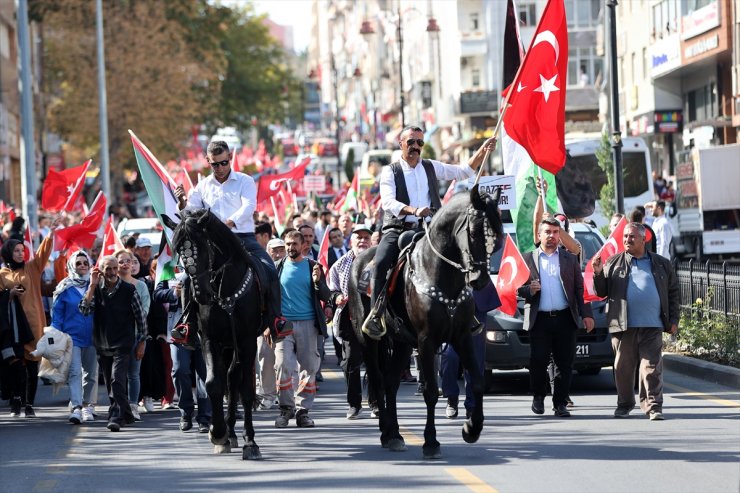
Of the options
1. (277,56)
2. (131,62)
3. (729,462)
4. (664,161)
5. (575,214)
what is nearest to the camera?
(729,462)

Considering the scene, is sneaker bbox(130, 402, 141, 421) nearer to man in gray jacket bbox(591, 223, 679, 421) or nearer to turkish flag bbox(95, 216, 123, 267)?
turkish flag bbox(95, 216, 123, 267)

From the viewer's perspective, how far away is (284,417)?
14484mm

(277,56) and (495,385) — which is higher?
(277,56)

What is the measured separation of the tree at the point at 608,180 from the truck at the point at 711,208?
13.3ft

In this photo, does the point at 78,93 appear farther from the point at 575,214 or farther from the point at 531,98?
the point at 531,98

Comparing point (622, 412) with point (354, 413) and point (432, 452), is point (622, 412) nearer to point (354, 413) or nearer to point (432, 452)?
point (354, 413)

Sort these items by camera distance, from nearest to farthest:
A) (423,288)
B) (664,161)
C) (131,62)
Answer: (423,288), (131,62), (664,161)

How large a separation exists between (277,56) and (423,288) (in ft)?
222

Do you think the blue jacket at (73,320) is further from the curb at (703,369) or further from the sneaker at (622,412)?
the curb at (703,369)

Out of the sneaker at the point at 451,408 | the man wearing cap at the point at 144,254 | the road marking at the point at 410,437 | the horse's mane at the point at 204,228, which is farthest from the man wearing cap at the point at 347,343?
the man wearing cap at the point at 144,254

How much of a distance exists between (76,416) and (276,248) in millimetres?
2726

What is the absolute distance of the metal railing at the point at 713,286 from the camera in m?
18.5

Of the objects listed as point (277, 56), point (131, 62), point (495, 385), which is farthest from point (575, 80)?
point (495, 385)

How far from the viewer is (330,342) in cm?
2522
